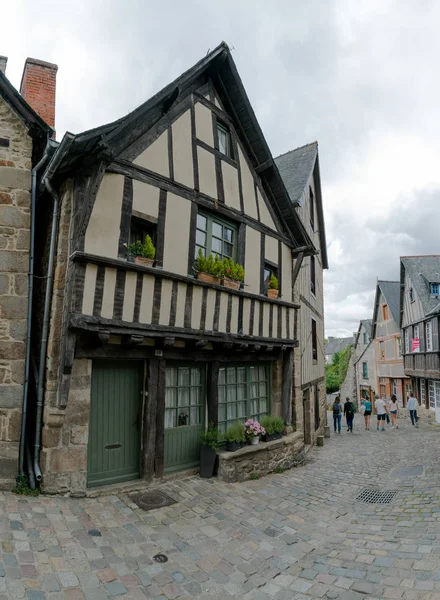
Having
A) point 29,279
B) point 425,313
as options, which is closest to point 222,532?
point 29,279

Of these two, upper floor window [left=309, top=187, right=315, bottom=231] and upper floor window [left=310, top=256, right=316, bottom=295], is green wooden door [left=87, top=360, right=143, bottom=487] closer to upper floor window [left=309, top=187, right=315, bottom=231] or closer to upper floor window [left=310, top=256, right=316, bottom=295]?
upper floor window [left=310, top=256, right=316, bottom=295]

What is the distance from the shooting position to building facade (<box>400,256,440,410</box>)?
17641 mm

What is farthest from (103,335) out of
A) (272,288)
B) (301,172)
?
(301,172)

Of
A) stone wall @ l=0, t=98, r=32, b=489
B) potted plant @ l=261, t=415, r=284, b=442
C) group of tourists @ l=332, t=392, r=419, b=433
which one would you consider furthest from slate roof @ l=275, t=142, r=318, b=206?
group of tourists @ l=332, t=392, r=419, b=433

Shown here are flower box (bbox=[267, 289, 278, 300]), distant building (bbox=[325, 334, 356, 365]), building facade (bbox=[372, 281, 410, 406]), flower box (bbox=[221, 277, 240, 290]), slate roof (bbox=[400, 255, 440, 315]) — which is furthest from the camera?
distant building (bbox=[325, 334, 356, 365])

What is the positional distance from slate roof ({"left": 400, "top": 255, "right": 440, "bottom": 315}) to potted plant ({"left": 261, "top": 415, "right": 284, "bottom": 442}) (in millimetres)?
12980

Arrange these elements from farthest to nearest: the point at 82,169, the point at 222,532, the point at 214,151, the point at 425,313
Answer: the point at 425,313 < the point at 214,151 < the point at 82,169 < the point at 222,532

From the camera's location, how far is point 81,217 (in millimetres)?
5051

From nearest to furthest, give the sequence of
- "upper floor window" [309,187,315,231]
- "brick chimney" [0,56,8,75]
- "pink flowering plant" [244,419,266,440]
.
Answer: "brick chimney" [0,56,8,75] → "pink flowering plant" [244,419,266,440] → "upper floor window" [309,187,315,231]

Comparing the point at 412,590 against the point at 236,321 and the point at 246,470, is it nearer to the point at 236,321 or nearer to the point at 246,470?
the point at 246,470

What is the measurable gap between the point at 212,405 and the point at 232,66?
6323 millimetres

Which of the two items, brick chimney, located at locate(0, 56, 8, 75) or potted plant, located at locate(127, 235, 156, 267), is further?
brick chimney, located at locate(0, 56, 8, 75)

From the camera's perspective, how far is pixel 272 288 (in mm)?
8258

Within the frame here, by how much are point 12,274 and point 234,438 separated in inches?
173
